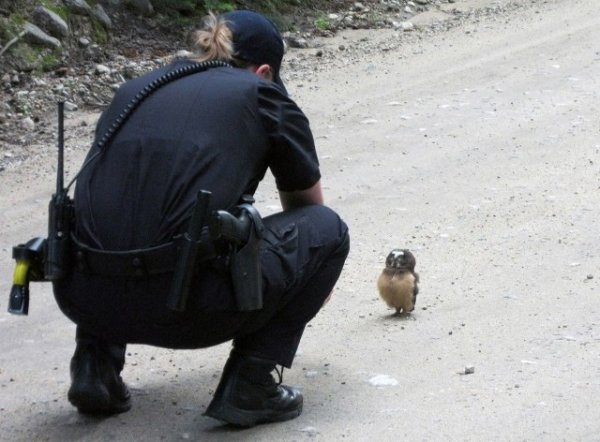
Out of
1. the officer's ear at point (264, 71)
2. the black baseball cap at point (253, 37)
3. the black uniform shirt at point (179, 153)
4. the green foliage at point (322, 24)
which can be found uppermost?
the black baseball cap at point (253, 37)

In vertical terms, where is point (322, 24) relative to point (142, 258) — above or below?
below

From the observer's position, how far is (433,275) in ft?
20.4

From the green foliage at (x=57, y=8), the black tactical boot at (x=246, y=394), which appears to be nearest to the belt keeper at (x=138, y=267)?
the black tactical boot at (x=246, y=394)

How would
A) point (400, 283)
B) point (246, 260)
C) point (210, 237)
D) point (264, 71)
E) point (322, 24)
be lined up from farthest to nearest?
point (322, 24), point (400, 283), point (264, 71), point (246, 260), point (210, 237)

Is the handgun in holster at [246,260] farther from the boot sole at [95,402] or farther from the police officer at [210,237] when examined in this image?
the boot sole at [95,402]

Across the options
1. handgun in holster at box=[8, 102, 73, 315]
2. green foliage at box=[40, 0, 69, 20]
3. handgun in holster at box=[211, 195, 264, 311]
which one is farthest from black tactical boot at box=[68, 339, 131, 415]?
green foliage at box=[40, 0, 69, 20]

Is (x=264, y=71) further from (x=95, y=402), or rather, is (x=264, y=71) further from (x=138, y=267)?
(x=95, y=402)

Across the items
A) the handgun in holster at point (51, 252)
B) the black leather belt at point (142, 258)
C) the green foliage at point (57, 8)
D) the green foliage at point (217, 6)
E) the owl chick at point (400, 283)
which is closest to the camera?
the black leather belt at point (142, 258)

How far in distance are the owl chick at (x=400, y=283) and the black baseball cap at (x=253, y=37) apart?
1.42 meters

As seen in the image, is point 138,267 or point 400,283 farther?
point 400,283

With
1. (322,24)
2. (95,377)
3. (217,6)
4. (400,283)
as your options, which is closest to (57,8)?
(217,6)

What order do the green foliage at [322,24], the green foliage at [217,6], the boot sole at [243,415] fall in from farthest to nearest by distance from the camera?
1. the green foliage at [322,24]
2. the green foliage at [217,6]
3. the boot sole at [243,415]

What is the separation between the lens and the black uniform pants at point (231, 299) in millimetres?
4035

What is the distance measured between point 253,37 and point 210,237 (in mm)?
886
